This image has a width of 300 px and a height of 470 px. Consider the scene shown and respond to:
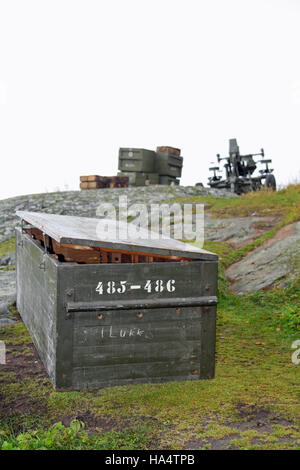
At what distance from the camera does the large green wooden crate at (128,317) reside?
442 cm

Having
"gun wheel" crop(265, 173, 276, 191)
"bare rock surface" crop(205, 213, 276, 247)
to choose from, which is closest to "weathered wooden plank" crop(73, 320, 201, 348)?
"bare rock surface" crop(205, 213, 276, 247)

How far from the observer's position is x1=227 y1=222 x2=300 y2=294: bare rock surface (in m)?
8.55

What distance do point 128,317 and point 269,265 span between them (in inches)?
203

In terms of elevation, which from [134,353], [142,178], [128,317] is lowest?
[134,353]

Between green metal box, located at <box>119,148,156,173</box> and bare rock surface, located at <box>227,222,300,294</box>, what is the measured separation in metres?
13.7

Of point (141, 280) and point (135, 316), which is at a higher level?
→ point (141, 280)

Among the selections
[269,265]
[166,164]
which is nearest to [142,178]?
[166,164]

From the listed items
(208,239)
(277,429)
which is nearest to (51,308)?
(277,429)

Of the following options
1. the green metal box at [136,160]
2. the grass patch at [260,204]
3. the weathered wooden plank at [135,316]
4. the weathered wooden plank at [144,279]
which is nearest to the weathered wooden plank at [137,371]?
the weathered wooden plank at [135,316]

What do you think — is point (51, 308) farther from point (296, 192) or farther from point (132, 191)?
point (132, 191)

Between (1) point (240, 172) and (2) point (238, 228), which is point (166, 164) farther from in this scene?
(2) point (238, 228)

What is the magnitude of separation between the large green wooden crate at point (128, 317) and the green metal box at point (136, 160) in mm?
18929

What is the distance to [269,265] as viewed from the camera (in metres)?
9.14

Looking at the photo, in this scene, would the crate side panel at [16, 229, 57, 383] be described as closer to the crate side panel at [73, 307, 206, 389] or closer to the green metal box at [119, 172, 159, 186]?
the crate side panel at [73, 307, 206, 389]
